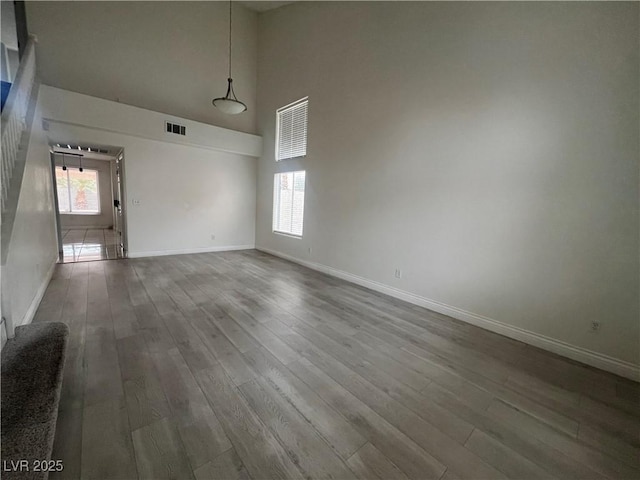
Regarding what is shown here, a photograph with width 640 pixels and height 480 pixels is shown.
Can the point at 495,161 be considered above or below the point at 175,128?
below

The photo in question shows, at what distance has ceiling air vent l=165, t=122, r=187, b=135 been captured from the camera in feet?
17.5

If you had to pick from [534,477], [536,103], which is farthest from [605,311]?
[536,103]

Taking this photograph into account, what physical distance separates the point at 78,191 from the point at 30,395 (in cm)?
1155

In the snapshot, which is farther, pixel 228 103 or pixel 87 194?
pixel 87 194

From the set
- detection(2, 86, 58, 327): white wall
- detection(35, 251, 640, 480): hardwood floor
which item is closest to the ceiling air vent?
detection(2, 86, 58, 327): white wall

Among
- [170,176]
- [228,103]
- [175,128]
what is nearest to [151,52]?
[175,128]

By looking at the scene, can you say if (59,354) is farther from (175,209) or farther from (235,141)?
(235,141)

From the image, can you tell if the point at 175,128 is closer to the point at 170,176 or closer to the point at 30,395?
the point at 170,176

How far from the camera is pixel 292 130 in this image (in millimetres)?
5805

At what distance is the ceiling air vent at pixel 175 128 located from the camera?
5.33 m

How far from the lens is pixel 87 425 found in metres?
1.50

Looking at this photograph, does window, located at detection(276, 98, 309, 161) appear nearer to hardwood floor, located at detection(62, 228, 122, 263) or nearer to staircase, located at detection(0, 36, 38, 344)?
staircase, located at detection(0, 36, 38, 344)

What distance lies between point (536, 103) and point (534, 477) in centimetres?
319

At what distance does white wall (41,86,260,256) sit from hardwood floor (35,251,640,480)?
106 inches
